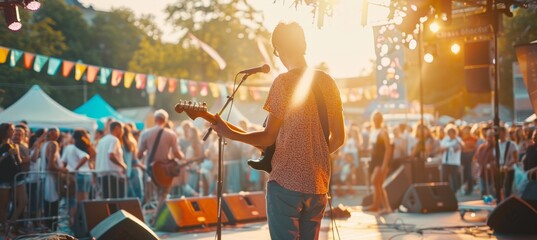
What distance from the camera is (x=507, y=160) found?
702 inches

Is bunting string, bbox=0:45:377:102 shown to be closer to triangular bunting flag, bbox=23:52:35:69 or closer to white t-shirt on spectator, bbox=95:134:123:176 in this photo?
triangular bunting flag, bbox=23:52:35:69

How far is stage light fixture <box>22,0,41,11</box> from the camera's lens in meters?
9.96

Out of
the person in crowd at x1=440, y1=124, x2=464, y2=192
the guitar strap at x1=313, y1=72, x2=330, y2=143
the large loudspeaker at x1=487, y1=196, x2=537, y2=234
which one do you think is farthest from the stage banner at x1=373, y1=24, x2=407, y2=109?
the guitar strap at x1=313, y1=72, x2=330, y2=143

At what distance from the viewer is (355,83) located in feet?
253

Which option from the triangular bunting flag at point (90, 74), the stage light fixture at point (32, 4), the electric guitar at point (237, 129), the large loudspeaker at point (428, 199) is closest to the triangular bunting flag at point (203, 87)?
the triangular bunting flag at point (90, 74)

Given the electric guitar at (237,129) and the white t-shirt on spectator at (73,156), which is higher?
the electric guitar at (237,129)

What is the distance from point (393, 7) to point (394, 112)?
25.3 metres

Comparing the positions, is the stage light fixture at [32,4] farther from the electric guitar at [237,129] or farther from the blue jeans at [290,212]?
the blue jeans at [290,212]

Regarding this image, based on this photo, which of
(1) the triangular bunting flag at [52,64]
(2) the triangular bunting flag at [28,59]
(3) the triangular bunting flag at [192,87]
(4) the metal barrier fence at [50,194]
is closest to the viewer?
(4) the metal barrier fence at [50,194]

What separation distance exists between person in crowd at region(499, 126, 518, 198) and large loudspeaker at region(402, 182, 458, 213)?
45.5 inches

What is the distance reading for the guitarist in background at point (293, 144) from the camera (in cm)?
543

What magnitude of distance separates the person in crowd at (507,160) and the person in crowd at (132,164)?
752 cm

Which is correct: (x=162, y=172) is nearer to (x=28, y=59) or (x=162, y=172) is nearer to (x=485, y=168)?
(x=28, y=59)

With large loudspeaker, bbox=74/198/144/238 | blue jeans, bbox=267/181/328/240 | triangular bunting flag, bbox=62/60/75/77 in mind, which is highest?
triangular bunting flag, bbox=62/60/75/77
